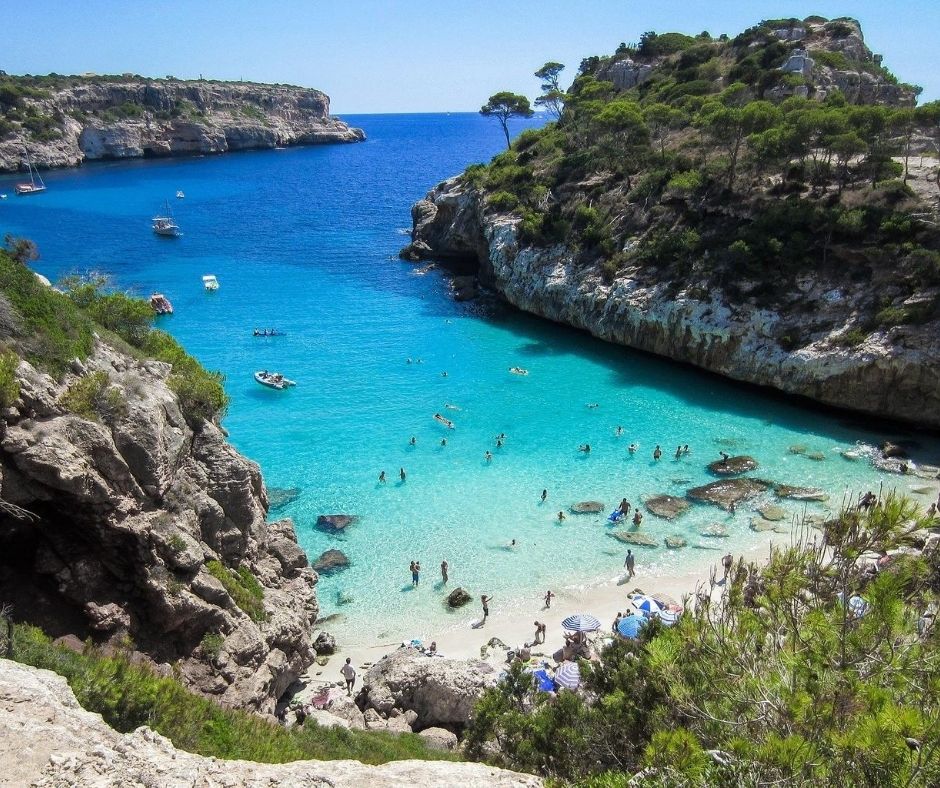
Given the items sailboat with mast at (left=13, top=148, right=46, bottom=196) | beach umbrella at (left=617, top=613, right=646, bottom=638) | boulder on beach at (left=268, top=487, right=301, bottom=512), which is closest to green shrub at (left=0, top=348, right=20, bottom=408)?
boulder on beach at (left=268, top=487, right=301, bottom=512)

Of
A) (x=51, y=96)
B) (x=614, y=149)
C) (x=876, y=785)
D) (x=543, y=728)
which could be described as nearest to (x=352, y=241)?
(x=614, y=149)

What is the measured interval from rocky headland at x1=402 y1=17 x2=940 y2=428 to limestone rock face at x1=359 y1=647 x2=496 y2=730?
25.9m

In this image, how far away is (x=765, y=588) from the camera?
10.1 meters

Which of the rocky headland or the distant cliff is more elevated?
the distant cliff

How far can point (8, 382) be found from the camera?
13117mm

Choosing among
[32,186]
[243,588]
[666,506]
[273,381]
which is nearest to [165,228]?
[32,186]

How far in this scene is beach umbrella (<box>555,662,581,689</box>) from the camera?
1830 centimetres

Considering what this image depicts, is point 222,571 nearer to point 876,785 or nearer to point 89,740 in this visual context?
point 89,740

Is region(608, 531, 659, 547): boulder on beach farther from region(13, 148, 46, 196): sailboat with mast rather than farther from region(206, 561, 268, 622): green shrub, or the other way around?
region(13, 148, 46, 196): sailboat with mast

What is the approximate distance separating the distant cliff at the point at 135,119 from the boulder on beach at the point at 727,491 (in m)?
133

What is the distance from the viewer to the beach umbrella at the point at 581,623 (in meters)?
20.7

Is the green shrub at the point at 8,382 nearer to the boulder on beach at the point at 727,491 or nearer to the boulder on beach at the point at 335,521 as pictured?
the boulder on beach at the point at 335,521

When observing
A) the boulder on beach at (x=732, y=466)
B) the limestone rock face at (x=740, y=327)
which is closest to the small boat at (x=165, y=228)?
the limestone rock face at (x=740, y=327)

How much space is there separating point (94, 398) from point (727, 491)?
24.3 metres
